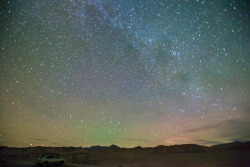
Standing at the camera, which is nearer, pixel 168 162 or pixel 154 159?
pixel 168 162

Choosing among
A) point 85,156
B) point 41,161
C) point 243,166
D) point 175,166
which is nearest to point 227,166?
point 243,166

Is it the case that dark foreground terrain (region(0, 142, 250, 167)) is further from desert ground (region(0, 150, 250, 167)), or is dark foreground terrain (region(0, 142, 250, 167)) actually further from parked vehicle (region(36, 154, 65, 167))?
parked vehicle (region(36, 154, 65, 167))

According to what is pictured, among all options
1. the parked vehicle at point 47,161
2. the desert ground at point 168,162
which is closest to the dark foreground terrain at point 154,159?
the desert ground at point 168,162

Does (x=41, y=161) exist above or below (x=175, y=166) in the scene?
above

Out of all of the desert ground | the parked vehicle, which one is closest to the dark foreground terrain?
the desert ground

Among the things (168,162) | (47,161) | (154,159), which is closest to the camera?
(47,161)

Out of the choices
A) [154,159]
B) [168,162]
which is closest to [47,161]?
[168,162]

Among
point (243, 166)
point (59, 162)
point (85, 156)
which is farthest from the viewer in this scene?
point (85, 156)

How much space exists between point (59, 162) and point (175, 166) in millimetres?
17843

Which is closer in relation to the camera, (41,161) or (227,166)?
(41,161)

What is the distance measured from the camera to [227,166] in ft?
92.0

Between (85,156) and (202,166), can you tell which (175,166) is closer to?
(202,166)

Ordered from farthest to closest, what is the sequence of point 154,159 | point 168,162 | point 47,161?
point 154,159, point 168,162, point 47,161

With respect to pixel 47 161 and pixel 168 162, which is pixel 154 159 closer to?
pixel 168 162
